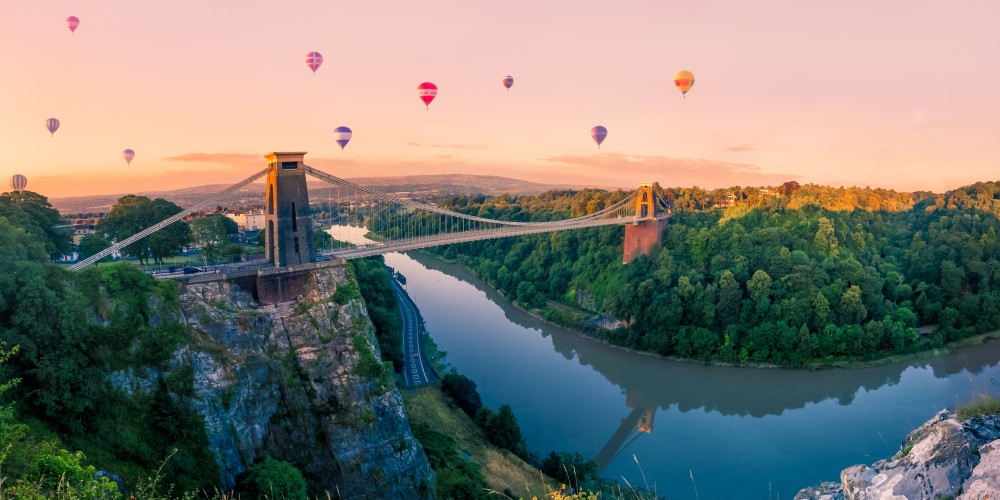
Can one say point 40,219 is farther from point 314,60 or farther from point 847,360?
point 847,360

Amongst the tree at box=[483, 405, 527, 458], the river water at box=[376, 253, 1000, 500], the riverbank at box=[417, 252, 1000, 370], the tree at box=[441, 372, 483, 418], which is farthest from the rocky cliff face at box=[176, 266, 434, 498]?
the riverbank at box=[417, 252, 1000, 370]

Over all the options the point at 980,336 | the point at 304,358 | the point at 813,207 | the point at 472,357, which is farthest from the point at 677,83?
the point at 304,358

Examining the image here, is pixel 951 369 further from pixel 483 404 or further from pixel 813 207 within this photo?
pixel 483 404

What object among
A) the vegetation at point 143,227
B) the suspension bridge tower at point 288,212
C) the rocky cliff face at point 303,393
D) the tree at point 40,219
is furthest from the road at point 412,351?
the tree at point 40,219

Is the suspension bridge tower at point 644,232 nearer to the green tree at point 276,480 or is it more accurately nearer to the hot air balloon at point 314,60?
the hot air balloon at point 314,60

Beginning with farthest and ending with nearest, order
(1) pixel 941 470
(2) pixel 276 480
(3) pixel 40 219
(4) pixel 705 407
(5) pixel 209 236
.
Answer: (4) pixel 705 407
(5) pixel 209 236
(3) pixel 40 219
(2) pixel 276 480
(1) pixel 941 470

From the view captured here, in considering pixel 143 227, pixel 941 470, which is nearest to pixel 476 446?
pixel 143 227
